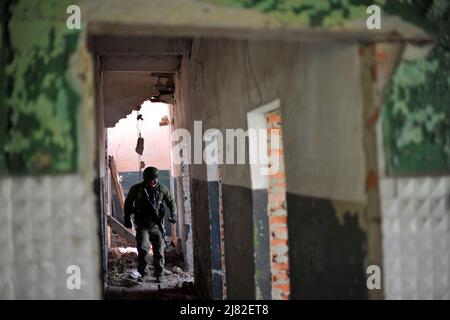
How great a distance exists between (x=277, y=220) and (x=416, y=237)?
1.63 m

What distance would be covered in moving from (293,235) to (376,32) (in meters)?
1.47

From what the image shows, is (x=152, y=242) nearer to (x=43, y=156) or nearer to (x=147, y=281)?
(x=147, y=281)

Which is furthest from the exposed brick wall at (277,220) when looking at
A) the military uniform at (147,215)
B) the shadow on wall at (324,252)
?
the military uniform at (147,215)

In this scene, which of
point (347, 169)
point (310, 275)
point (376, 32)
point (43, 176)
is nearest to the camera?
point (43, 176)

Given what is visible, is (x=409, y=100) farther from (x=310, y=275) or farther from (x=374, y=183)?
(x=310, y=275)

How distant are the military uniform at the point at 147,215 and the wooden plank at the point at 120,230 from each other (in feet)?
8.40

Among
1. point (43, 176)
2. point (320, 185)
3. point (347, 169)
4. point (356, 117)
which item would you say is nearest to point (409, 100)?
point (356, 117)

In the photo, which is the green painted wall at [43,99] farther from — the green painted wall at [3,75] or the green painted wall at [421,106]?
the green painted wall at [421,106]

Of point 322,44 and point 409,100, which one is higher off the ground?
point 322,44

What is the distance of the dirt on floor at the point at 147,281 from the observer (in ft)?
20.3

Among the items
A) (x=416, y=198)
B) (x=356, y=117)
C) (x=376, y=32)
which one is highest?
(x=376, y=32)

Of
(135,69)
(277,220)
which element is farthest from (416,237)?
(135,69)

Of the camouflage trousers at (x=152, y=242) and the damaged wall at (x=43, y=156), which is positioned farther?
the camouflage trousers at (x=152, y=242)
